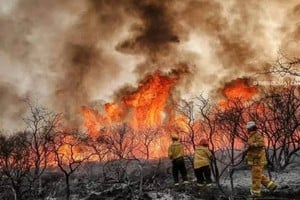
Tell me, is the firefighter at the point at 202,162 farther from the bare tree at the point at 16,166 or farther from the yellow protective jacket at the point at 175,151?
the bare tree at the point at 16,166

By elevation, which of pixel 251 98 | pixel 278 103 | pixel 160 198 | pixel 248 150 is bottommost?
pixel 160 198

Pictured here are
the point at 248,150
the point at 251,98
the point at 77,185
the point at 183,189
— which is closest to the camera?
the point at 248,150

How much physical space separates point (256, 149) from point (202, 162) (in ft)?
16.4

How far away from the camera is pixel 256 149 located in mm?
13625

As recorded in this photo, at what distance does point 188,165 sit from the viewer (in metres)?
32.0

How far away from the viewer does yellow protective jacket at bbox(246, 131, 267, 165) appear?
1344 centimetres

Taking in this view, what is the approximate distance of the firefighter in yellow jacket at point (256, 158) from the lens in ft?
43.8

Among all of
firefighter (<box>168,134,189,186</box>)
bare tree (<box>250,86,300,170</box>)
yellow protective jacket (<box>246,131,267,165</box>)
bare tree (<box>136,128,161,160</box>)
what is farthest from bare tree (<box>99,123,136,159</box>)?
yellow protective jacket (<box>246,131,267,165</box>)

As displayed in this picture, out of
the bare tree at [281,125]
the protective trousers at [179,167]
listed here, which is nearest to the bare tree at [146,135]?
the bare tree at [281,125]

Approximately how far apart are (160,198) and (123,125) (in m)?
35.8

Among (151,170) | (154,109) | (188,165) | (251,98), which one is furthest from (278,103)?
(154,109)

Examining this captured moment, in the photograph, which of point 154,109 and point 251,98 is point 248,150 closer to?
point 251,98

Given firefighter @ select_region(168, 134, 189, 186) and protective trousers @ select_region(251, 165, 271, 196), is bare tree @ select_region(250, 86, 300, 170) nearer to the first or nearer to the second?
firefighter @ select_region(168, 134, 189, 186)

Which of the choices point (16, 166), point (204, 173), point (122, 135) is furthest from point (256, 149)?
point (122, 135)
